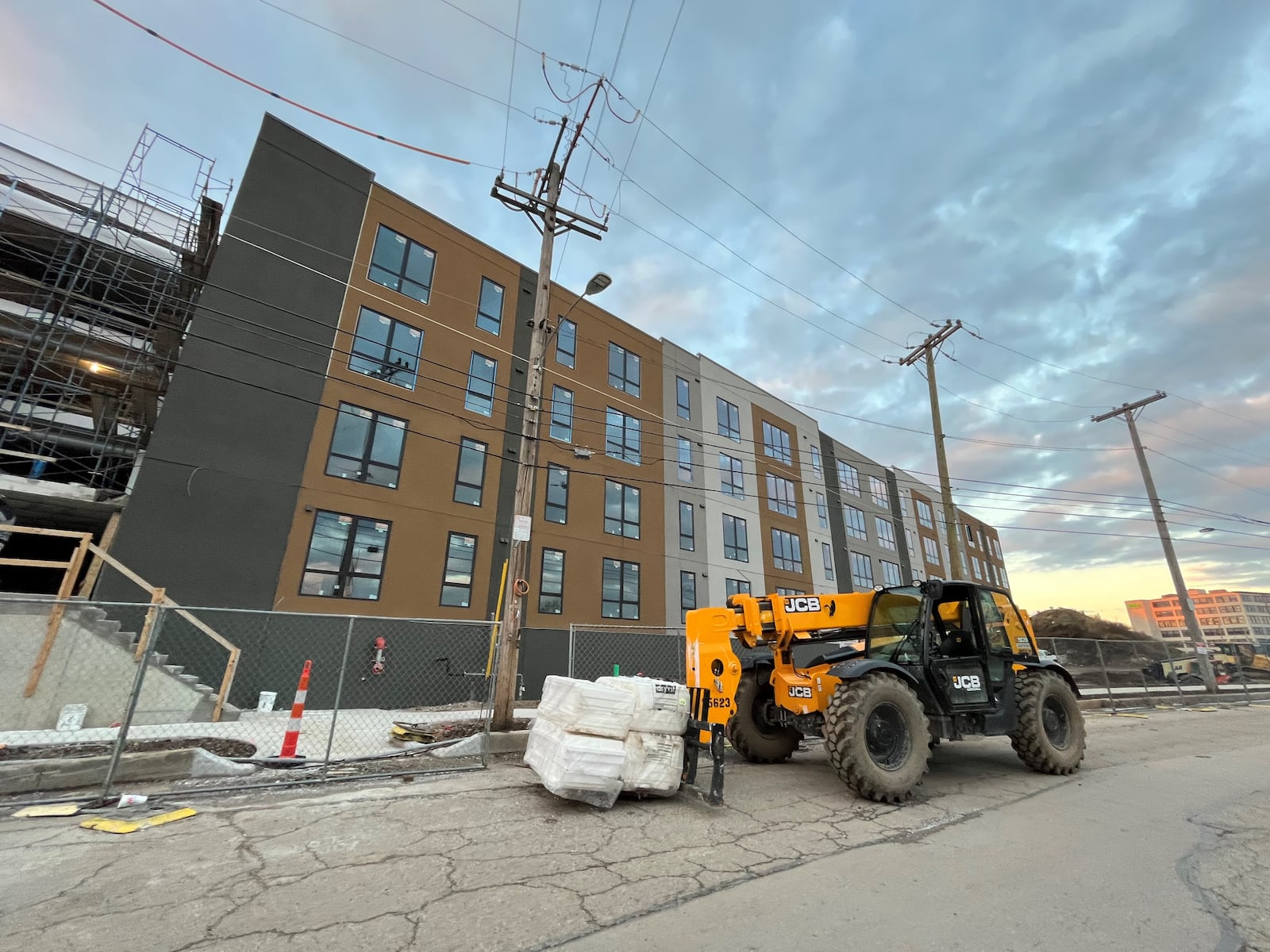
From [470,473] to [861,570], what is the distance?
83.0ft

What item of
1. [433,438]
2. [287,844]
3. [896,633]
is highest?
[433,438]

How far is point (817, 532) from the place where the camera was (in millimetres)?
30078

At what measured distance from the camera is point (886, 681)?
5.98m

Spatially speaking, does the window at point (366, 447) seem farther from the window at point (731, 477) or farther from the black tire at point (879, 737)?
the window at point (731, 477)

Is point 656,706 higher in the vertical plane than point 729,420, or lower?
lower

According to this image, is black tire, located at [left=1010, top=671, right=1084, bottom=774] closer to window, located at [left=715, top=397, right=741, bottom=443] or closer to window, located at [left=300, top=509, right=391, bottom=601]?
window, located at [left=300, top=509, right=391, bottom=601]

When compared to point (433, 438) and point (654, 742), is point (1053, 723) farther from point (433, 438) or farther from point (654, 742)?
point (433, 438)

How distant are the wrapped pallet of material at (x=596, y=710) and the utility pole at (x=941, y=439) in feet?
34.4

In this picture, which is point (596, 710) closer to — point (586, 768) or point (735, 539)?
point (586, 768)

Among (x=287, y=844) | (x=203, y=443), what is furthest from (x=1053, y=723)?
(x=203, y=443)

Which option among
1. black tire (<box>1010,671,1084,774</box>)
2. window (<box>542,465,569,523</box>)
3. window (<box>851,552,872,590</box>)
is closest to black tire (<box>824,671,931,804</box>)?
black tire (<box>1010,671,1084,774</box>)

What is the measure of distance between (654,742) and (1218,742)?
1142 cm

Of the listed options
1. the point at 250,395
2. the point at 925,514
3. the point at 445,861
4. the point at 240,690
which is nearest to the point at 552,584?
the point at 240,690

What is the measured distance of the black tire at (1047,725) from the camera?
7070 millimetres
